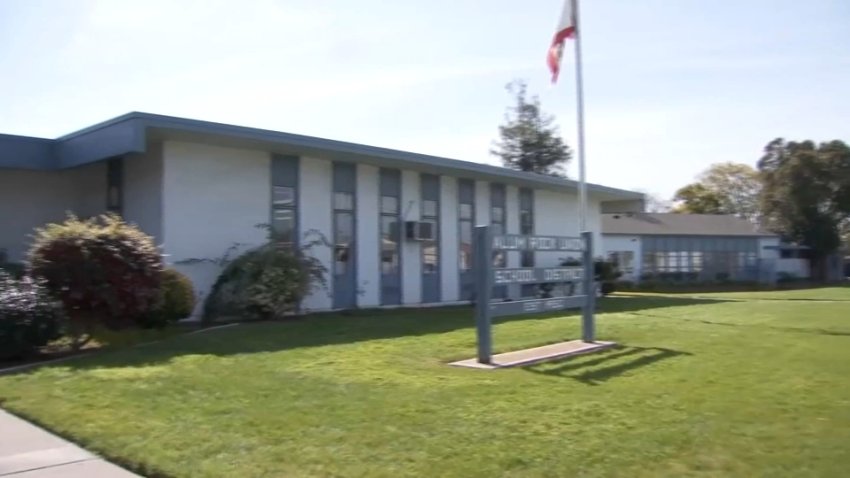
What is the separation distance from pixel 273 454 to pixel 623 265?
4032 centimetres

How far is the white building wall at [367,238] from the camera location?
20703 millimetres

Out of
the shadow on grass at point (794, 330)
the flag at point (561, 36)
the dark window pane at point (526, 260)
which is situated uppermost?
the flag at point (561, 36)

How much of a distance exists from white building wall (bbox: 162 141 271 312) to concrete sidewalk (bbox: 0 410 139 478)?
970 cm

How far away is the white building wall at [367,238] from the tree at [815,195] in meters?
39.2

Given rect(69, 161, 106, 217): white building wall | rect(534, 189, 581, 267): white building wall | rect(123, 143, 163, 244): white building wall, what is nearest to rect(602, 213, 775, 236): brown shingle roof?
rect(534, 189, 581, 267): white building wall

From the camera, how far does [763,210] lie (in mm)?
54125

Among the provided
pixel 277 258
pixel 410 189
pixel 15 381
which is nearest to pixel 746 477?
pixel 15 381

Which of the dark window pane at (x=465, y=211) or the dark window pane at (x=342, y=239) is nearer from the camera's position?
the dark window pane at (x=342, y=239)

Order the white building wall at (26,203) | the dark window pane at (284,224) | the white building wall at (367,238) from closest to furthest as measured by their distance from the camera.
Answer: the dark window pane at (284,224)
the white building wall at (26,203)
the white building wall at (367,238)

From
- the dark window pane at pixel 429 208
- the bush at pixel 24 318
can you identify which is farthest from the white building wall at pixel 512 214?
the bush at pixel 24 318

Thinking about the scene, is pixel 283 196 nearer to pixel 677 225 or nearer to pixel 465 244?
pixel 465 244

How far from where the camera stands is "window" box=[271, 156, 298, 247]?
18.9 m

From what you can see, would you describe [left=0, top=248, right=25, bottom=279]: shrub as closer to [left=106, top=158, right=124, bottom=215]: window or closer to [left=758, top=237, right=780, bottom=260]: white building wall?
[left=106, top=158, right=124, bottom=215]: window

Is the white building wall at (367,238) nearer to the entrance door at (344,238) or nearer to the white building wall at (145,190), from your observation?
the entrance door at (344,238)
